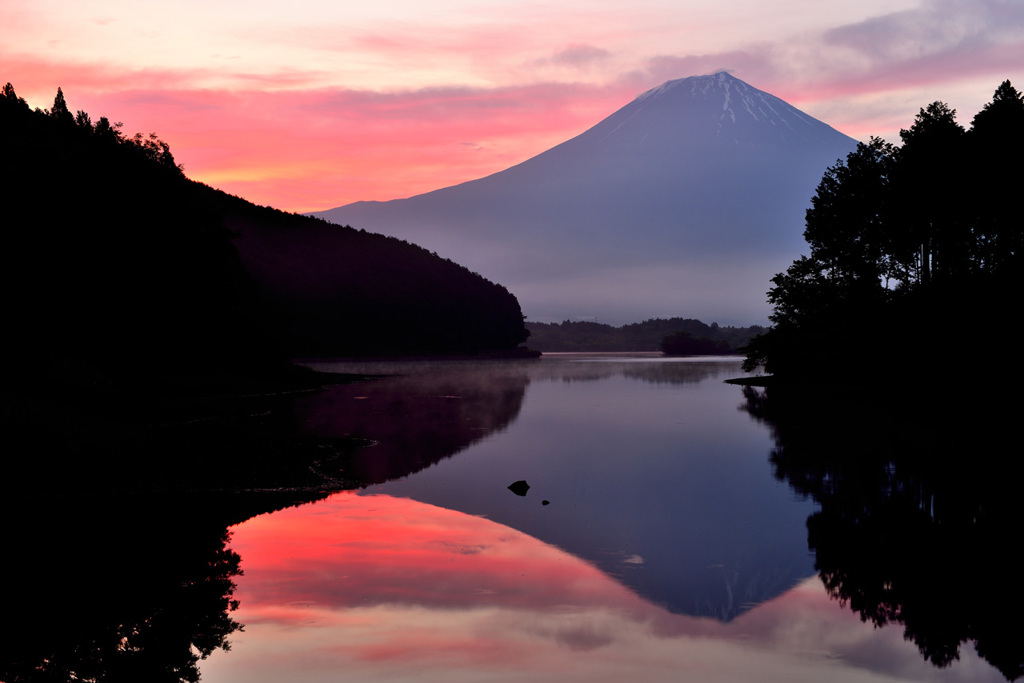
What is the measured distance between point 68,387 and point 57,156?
92.9 feet

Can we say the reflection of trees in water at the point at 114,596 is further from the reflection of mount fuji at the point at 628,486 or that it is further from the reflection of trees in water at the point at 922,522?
the reflection of trees in water at the point at 922,522

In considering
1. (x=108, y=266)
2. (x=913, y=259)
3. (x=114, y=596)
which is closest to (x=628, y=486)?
(x=114, y=596)

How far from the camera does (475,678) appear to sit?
10969 mm

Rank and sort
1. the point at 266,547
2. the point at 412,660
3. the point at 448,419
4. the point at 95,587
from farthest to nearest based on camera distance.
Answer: the point at 448,419 → the point at 266,547 → the point at 95,587 → the point at 412,660

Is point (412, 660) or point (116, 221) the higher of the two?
point (116, 221)

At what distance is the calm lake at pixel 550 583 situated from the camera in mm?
11531

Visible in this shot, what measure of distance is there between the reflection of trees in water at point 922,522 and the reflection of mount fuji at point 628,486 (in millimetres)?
941

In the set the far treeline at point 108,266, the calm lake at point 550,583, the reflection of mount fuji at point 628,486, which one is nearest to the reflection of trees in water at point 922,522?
the calm lake at point 550,583

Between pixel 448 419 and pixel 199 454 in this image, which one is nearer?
pixel 199 454

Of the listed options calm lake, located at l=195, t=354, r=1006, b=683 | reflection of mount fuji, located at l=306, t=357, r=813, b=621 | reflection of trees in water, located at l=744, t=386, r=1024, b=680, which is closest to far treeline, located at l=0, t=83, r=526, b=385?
reflection of mount fuji, located at l=306, t=357, r=813, b=621

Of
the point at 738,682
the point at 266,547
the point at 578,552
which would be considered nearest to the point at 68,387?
the point at 266,547

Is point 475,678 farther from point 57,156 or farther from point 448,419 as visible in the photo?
point 57,156

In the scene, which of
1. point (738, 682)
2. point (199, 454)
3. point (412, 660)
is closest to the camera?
point (738, 682)

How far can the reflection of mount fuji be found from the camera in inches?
655
